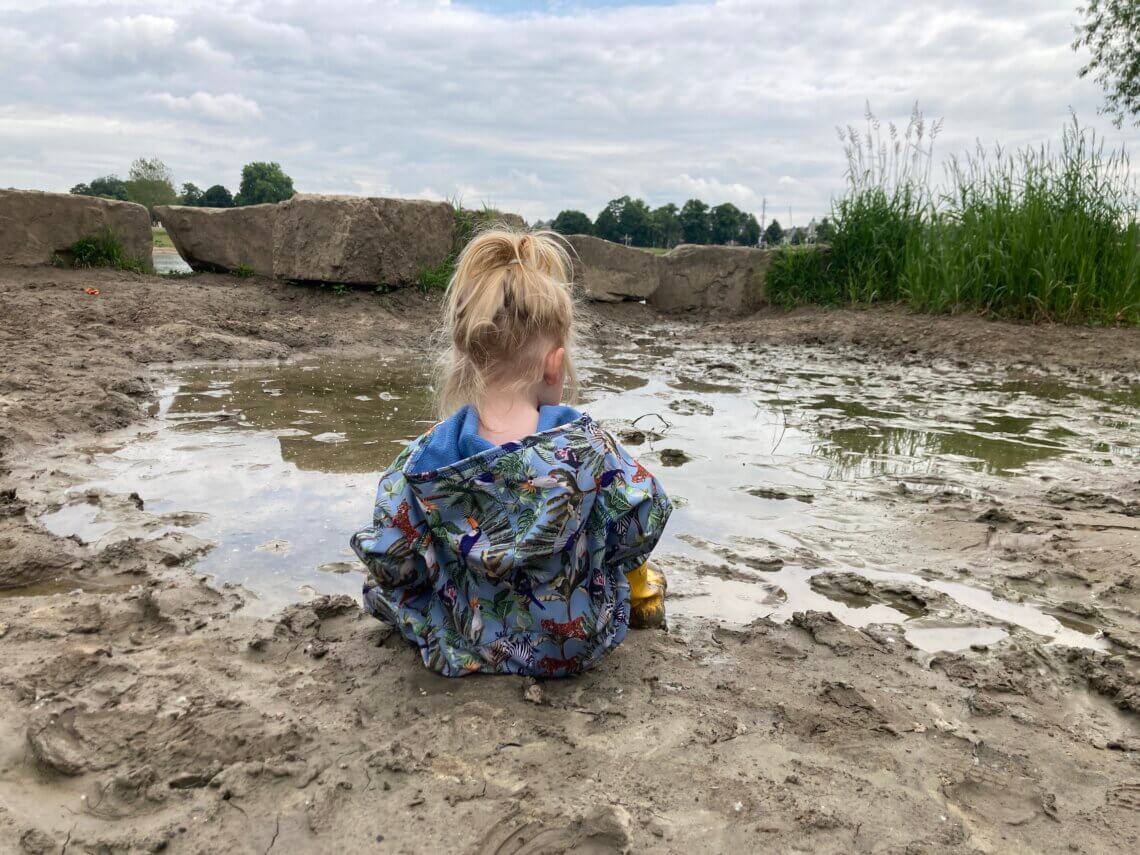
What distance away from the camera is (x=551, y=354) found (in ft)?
7.51

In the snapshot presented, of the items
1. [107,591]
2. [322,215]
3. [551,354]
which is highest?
[322,215]

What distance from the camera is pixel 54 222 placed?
8211 millimetres

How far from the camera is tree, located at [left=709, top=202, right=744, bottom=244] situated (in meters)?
23.5

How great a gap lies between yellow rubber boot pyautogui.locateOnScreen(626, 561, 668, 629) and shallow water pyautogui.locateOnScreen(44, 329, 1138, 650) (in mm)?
179

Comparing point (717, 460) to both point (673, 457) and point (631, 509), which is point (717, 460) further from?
point (631, 509)

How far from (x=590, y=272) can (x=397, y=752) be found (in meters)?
9.61

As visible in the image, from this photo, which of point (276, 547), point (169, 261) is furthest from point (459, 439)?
point (169, 261)

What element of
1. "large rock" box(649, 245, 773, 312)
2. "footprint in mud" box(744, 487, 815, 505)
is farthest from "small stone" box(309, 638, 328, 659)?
"large rock" box(649, 245, 773, 312)

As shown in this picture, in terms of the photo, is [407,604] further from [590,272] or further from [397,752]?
[590,272]

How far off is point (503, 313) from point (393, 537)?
62 centimetres

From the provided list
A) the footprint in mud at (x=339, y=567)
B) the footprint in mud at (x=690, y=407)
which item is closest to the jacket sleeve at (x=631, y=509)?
the footprint in mud at (x=339, y=567)

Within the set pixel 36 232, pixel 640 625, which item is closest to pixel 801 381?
pixel 640 625

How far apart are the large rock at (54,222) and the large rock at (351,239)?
4.86 feet

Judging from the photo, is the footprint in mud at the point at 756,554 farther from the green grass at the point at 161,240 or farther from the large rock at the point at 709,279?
the green grass at the point at 161,240
